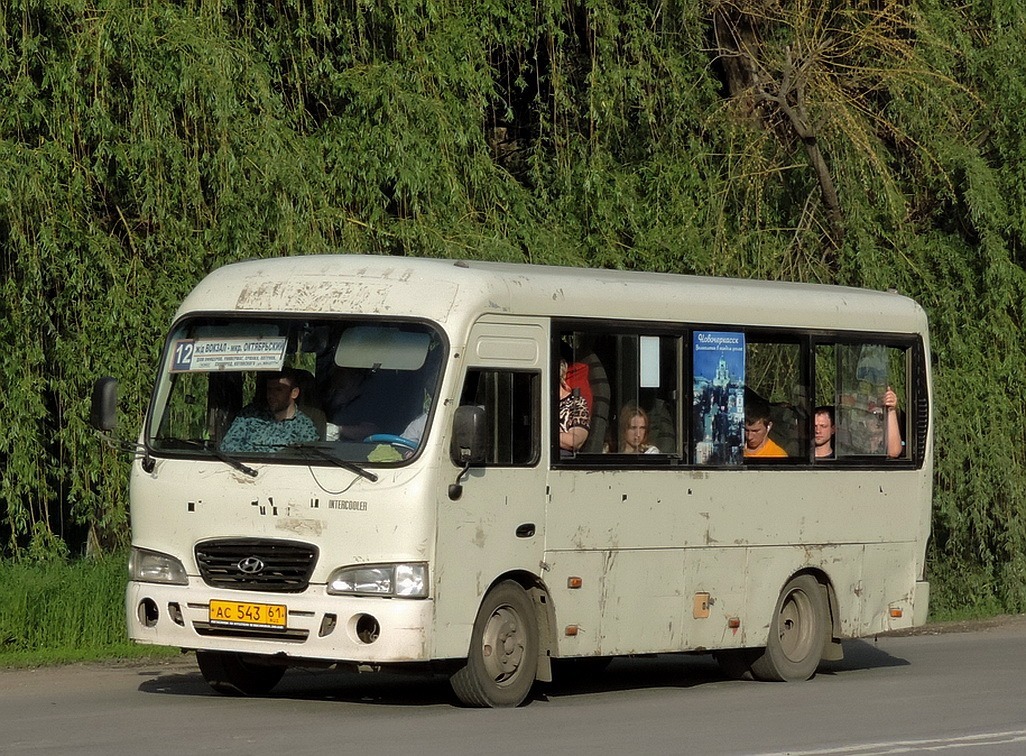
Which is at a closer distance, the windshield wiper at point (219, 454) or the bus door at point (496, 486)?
the bus door at point (496, 486)

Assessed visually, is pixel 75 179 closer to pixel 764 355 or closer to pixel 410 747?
pixel 764 355

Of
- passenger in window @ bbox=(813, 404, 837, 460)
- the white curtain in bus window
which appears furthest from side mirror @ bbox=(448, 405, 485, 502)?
passenger in window @ bbox=(813, 404, 837, 460)

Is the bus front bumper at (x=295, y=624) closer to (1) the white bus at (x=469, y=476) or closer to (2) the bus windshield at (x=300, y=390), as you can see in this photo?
(1) the white bus at (x=469, y=476)


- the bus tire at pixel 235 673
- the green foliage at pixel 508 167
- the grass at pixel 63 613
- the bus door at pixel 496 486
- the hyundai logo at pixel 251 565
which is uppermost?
the green foliage at pixel 508 167

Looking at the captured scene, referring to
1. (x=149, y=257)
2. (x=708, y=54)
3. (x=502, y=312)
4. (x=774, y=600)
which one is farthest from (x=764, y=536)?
(x=708, y=54)

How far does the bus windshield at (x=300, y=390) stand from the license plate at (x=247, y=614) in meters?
0.88

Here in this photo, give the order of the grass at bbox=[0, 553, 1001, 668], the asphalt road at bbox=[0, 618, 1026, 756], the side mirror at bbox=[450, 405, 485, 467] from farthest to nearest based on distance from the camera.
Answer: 1. the grass at bbox=[0, 553, 1001, 668]
2. the side mirror at bbox=[450, 405, 485, 467]
3. the asphalt road at bbox=[0, 618, 1026, 756]

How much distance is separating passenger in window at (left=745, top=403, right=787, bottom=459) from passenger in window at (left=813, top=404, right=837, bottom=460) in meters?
0.41

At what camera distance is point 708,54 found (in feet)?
67.9

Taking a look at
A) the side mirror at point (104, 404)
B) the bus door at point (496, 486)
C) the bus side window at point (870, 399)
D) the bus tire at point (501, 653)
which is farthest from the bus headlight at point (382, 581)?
the bus side window at point (870, 399)

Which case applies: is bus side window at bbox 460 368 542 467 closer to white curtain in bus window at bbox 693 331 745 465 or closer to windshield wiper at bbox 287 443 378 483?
windshield wiper at bbox 287 443 378 483

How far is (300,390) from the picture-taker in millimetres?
12188

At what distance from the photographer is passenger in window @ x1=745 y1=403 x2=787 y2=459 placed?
14328mm

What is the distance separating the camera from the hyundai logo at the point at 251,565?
11.9 metres
